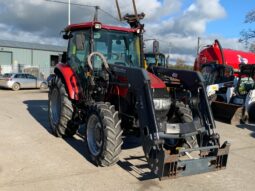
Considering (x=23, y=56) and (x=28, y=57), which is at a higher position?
(x=23, y=56)

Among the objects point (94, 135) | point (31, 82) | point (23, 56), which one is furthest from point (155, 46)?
point (23, 56)

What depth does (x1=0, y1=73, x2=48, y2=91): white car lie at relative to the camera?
24875mm

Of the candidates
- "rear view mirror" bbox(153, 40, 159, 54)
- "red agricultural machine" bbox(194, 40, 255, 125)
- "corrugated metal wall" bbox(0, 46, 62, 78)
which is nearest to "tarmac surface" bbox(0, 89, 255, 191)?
"rear view mirror" bbox(153, 40, 159, 54)

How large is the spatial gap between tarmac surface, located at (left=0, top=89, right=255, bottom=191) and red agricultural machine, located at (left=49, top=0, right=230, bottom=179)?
13.1 inches

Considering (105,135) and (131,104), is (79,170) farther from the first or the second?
(131,104)

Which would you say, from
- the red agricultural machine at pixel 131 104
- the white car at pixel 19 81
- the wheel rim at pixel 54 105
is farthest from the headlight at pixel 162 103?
the white car at pixel 19 81

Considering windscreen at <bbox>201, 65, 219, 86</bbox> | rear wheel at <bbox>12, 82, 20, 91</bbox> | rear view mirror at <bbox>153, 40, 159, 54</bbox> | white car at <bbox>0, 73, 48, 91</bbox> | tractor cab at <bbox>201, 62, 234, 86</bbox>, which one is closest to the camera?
rear view mirror at <bbox>153, 40, 159, 54</bbox>

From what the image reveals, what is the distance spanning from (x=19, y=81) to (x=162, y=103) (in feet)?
69.3

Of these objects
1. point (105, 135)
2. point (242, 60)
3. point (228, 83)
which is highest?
point (242, 60)

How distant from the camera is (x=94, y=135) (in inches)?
249

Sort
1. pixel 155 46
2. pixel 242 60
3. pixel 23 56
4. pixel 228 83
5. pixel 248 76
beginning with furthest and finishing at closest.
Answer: pixel 23 56
pixel 242 60
pixel 228 83
pixel 248 76
pixel 155 46

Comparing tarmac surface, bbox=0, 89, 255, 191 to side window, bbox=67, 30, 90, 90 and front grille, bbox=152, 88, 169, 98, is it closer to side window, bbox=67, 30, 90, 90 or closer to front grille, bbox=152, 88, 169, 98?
front grille, bbox=152, 88, 169, 98

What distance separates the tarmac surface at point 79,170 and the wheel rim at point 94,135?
0.27 m

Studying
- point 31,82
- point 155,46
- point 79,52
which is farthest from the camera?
point 31,82
